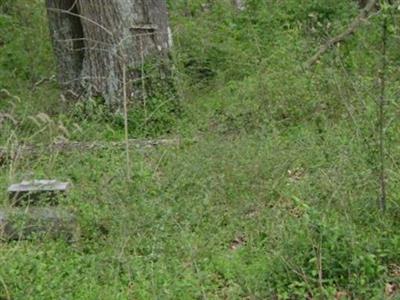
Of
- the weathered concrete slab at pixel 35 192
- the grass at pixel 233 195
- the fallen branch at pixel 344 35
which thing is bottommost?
the grass at pixel 233 195

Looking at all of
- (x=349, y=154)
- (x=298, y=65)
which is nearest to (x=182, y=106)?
(x=298, y=65)

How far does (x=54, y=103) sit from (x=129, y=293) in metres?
5.18

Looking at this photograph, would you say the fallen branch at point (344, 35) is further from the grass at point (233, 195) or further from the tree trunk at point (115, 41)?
the tree trunk at point (115, 41)

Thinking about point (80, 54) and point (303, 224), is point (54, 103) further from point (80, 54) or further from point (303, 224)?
point (303, 224)

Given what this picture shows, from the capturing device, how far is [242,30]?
35.7 feet

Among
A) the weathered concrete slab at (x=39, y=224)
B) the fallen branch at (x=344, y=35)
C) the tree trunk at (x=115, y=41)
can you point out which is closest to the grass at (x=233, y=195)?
the weathered concrete slab at (x=39, y=224)

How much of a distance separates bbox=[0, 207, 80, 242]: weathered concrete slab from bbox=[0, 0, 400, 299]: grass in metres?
0.07

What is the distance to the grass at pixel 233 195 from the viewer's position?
15.1ft

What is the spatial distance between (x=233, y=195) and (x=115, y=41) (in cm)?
331

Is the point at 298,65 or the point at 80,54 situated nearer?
the point at 298,65

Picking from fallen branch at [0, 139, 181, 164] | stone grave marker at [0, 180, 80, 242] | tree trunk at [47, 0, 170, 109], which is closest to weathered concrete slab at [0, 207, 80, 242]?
stone grave marker at [0, 180, 80, 242]

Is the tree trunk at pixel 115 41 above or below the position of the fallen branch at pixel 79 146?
above

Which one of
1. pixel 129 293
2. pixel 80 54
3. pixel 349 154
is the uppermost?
pixel 80 54

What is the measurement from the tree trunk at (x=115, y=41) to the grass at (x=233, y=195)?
342 mm
